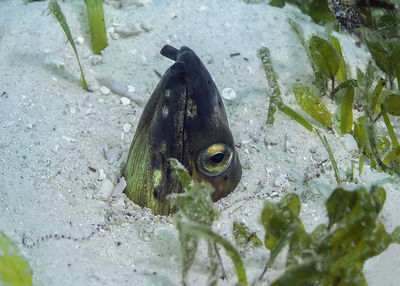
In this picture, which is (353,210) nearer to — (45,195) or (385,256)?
(385,256)

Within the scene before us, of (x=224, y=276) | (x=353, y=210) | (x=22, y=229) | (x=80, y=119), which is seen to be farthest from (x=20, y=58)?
(x=353, y=210)

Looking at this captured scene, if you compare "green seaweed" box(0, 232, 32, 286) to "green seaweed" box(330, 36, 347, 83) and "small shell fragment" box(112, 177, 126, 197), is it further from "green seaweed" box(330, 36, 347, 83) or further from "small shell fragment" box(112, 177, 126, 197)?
"green seaweed" box(330, 36, 347, 83)

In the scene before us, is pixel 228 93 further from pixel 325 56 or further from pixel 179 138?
pixel 179 138

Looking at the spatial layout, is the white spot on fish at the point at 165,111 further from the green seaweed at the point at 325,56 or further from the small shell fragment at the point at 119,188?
the green seaweed at the point at 325,56

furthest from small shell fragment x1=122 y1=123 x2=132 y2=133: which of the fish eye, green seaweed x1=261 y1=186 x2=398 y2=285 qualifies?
green seaweed x1=261 y1=186 x2=398 y2=285

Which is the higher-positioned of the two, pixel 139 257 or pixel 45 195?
pixel 139 257

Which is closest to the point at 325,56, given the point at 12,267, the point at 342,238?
the point at 342,238

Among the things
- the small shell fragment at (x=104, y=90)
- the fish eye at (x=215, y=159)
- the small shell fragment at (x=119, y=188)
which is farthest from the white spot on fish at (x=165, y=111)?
the small shell fragment at (x=104, y=90)
